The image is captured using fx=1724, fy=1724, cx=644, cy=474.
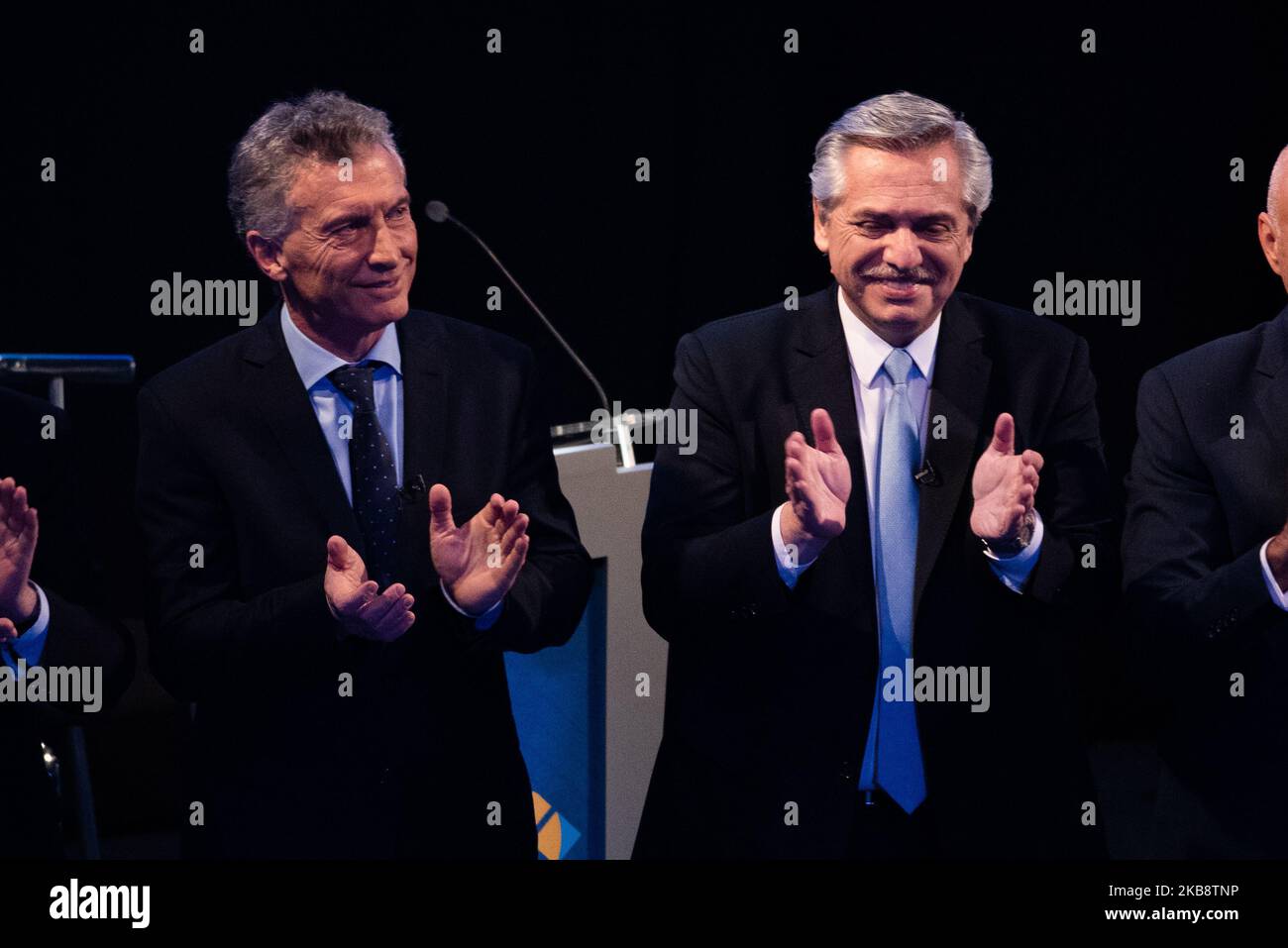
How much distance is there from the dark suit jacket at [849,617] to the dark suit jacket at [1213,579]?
12 centimetres

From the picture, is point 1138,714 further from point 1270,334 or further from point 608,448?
point 608,448

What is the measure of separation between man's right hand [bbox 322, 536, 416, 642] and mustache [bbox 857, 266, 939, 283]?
102 cm

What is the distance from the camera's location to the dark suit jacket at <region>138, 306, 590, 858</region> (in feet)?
10.1

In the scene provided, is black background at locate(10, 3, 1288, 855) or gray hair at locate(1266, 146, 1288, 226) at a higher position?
black background at locate(10, 3, 1288, 855)

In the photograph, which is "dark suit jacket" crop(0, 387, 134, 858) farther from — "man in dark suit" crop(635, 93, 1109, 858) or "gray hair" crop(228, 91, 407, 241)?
"man in dark suit" crop(635, 93, 1109, 858)

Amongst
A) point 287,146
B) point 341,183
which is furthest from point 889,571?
point 287,146

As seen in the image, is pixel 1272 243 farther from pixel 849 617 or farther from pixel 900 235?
pixel 849 617

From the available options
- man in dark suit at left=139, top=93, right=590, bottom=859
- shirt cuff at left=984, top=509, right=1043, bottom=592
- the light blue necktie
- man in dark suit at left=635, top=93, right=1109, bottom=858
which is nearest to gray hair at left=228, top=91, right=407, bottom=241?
man in dark suit at left=139, top=93, right=590, bottom=859

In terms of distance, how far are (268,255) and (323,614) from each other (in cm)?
69

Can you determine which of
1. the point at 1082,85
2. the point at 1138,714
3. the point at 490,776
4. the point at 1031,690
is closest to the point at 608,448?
the point at 490,776

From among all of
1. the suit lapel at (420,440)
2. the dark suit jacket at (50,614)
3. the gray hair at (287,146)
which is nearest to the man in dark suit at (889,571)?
the suit lapel at (420,440)

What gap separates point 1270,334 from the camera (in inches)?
127

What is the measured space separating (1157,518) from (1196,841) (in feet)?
2.00

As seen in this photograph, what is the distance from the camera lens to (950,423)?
123 inches
